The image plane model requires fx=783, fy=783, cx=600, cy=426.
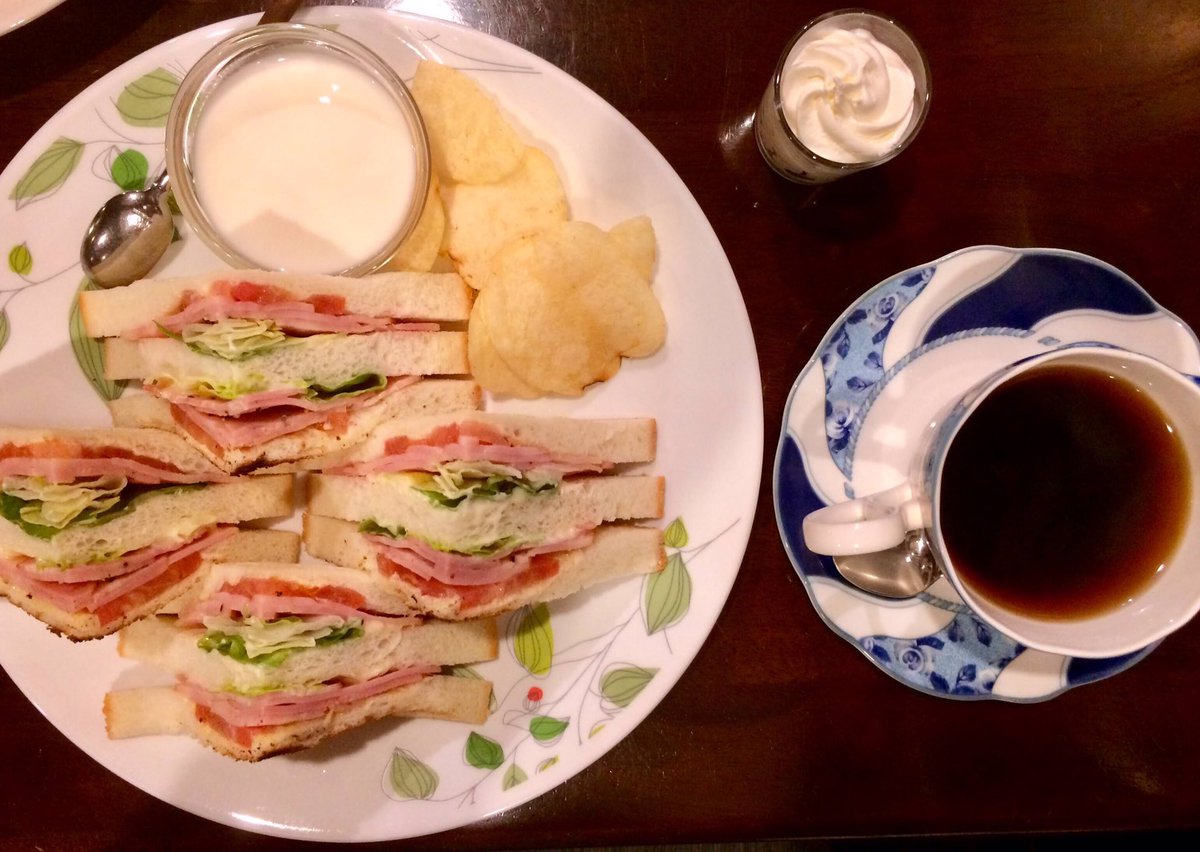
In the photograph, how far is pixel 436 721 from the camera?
64.6 inches

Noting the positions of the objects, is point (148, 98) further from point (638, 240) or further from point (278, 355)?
point (638, 240)

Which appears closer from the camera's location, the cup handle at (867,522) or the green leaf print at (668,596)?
the cup handle at (867,522)

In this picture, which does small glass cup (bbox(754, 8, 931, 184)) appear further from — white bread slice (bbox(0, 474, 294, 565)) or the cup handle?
white bread slice (bbox(0, 474, 294, 565))

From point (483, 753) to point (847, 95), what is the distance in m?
1.50

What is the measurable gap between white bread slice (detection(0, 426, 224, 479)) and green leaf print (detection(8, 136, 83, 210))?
47 centimetres

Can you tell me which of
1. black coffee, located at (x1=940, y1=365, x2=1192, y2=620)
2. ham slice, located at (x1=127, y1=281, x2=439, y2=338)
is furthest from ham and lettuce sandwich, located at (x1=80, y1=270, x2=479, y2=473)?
black coffee, located at (x1=940, y1=365, x2=1192, y2=620)

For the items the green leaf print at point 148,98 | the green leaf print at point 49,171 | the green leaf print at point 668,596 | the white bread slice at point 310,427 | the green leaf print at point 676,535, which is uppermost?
the green leaf print at point 148,98

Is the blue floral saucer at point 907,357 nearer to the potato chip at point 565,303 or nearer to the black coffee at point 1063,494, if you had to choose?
the black coffee at point 1063,494

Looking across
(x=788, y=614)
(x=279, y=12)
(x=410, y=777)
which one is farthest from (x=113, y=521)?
(x=788, y=614)

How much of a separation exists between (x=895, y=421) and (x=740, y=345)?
32 centimetres

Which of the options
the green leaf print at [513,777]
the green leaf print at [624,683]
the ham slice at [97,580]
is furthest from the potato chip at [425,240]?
the green leaf print at [513,777]

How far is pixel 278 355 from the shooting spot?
153 cm

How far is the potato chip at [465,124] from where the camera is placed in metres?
1.56

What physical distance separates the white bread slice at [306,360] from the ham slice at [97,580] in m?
0.34
